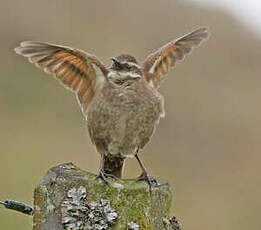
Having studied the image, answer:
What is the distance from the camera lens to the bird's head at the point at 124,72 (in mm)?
4613

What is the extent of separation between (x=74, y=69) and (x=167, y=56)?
0.68 m

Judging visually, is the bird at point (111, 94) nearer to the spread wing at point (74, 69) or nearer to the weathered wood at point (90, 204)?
the spread wing at point (74, 69)

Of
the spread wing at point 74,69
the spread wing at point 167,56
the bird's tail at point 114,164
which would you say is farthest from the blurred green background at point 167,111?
the bird's tail at point 114,164

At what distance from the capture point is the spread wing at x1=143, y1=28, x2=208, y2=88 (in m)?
4.82

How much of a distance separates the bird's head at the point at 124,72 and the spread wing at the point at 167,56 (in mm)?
154

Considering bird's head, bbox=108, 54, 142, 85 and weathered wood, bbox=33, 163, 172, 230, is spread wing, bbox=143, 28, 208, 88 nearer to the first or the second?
bird's head, bbox=108, 54, 142, 85

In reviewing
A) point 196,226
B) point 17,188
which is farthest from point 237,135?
point 17,188

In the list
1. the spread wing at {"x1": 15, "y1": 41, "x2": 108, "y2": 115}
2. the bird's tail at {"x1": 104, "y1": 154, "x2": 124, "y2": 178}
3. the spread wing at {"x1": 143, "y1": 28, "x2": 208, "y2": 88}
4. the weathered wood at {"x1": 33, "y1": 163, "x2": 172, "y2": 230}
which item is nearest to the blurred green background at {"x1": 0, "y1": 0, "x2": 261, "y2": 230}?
the spread wing at {"x1": 143, "y1": 28, "x2": 208, "y2": 88}

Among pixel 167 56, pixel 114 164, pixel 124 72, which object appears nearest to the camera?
pixel 114 164

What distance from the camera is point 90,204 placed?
264 centimetres

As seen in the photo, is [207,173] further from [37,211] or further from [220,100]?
[37,211]

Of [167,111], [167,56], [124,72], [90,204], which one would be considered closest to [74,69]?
[124,72]

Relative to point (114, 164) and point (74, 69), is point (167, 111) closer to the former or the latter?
point (74, 69)

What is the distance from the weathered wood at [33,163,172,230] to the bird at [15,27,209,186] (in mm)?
1372
